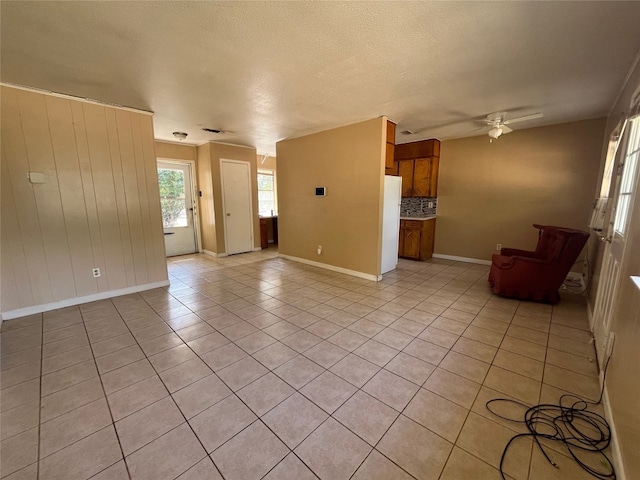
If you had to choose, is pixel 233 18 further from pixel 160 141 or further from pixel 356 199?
pixel 160 141

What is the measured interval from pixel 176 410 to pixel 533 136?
585 cm

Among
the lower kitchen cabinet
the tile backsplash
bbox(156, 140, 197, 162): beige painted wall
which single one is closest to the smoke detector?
bbox(156, 140, 197, 162): beige painted wall

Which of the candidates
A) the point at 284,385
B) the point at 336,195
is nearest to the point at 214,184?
the point at 336,195

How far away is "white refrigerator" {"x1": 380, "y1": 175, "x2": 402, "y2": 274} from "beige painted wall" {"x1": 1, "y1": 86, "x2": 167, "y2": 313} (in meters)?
3.36

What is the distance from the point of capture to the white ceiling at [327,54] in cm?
159

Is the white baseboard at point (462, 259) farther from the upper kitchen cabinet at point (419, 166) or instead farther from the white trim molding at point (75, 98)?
the white trim molding at point (75, 98)

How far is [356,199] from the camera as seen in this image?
13.4ft

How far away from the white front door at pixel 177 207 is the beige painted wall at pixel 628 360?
6447 millimetres

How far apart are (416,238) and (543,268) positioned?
2.28 m

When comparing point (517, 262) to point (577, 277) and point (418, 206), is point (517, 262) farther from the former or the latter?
point (418, 206)

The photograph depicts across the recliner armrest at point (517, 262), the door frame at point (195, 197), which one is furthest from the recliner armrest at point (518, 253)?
the door frame at point (195, 197)

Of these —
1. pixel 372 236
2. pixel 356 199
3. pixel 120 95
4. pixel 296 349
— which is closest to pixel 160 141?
pixel 120 95

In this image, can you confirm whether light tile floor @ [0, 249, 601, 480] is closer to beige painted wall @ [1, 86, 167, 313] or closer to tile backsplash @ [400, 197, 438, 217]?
beige painted wall @ [1, 86, 167, 313]

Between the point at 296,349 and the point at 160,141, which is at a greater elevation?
the point at 160,141
